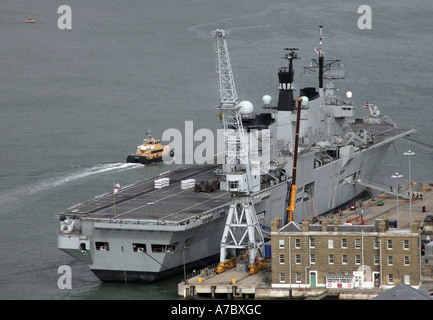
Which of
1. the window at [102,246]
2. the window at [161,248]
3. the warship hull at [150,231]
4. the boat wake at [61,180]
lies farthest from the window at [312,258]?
the boat wake at [61,180]

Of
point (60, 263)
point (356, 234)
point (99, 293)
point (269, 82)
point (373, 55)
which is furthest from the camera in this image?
point (373, 55)

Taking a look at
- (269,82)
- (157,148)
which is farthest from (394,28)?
(157,148)

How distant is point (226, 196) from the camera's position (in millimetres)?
73000

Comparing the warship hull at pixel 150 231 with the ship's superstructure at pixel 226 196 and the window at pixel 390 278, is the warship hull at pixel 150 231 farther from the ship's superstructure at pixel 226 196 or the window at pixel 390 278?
the window at pixel 390 278

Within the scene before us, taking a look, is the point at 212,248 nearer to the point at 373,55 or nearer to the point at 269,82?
the point at 269,82

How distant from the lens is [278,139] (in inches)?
3228

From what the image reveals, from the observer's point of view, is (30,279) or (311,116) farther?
(311,116)

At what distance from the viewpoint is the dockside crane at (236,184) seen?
216 ft

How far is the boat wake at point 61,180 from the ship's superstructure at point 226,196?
10.1 metres

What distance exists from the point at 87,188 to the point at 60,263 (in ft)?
55.5

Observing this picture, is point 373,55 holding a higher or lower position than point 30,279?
higher

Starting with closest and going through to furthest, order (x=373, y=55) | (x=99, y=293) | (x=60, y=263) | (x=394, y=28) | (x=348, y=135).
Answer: (x=99, y=293)
(x=60, y=263)
(x=348, y=135)
(x=373, y=55)
(x=394, y=28)

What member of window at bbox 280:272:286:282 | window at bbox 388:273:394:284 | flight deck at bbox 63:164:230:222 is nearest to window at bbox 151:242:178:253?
flight deck at bbox 63:164:230:222

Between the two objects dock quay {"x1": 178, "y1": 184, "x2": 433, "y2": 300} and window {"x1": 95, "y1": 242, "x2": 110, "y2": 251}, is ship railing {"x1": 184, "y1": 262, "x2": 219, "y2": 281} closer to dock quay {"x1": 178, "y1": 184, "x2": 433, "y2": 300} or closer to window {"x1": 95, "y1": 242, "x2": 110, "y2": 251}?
dock quay {"x1": 178, "y1": 184, "x2": 433, "y2": 300}
